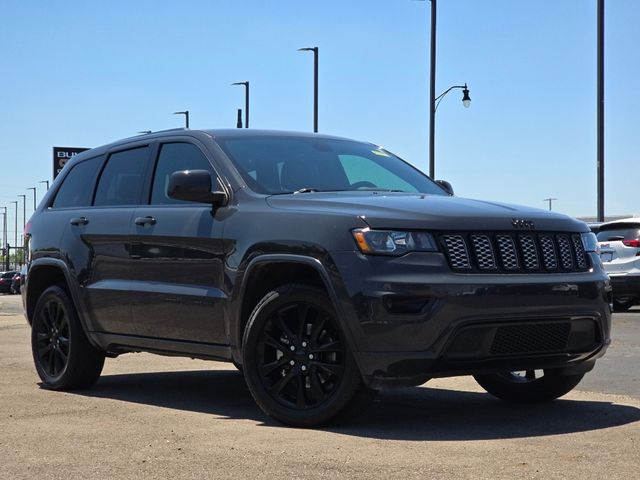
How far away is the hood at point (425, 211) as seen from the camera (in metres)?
6.12

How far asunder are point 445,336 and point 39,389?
3.86 meters

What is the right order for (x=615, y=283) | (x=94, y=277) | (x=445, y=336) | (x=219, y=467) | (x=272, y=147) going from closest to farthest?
(x=219, y=467)
(x=445, y=336)
(x=272, y=147)
(x=94, y=277)
(x=615, y=283)

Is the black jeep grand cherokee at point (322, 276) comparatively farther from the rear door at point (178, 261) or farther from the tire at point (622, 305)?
the tire at point (622, 305)

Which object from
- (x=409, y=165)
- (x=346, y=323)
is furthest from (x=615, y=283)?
(x=346, y=323)

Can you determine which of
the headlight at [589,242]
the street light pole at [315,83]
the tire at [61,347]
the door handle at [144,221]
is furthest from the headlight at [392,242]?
the street light pole at [315,83]

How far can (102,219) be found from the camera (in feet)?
26.9

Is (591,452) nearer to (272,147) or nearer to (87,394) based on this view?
(272,147)

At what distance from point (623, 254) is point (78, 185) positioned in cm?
1145

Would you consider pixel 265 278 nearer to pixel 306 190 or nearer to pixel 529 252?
pixel 306 190

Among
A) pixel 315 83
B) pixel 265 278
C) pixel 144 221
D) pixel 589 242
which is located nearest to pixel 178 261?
pixel 144 221

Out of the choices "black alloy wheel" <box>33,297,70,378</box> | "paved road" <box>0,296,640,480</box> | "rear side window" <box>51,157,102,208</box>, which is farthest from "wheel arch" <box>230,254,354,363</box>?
"rear side window" <box>51,157,102,208</box>

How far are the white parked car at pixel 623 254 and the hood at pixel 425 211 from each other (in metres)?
11.8

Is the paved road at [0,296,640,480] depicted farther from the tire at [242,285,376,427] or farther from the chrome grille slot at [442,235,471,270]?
the chrome grille slot at [442,235,471,270]

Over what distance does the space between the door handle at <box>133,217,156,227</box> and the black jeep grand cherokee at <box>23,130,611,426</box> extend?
11mm
